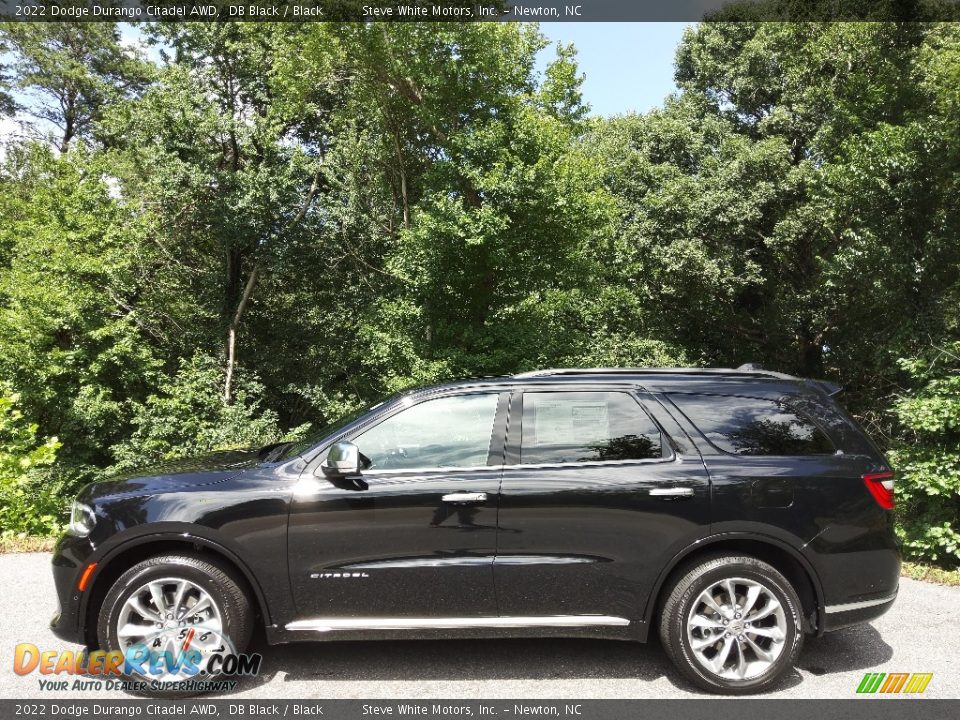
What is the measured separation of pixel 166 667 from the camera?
12.3ft

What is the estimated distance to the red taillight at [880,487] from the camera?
12.8ft

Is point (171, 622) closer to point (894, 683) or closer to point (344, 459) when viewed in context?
point (344, 459)

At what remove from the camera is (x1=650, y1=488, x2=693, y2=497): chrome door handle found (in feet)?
12.6

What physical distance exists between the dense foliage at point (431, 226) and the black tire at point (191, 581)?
11.6 metres

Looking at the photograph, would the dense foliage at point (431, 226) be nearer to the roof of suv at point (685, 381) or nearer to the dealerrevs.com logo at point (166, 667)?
Answer: the roof of suv at point (685, 381)

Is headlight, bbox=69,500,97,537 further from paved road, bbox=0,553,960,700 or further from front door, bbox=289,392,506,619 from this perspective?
front door, bbox=289,392,506,619

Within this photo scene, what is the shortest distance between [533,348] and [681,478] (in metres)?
12.5

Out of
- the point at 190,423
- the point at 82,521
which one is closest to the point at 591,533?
the point at 82,521

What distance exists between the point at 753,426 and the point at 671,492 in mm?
699

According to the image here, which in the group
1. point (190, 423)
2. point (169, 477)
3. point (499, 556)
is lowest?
point (499, 556)

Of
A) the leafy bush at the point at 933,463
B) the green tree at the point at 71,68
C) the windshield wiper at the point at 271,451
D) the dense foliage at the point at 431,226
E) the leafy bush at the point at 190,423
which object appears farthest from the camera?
the green tree at the point at 71,68

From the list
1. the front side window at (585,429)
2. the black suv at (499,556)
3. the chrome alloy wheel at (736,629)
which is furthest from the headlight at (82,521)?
the chrome alloy wheel at (736,629)
